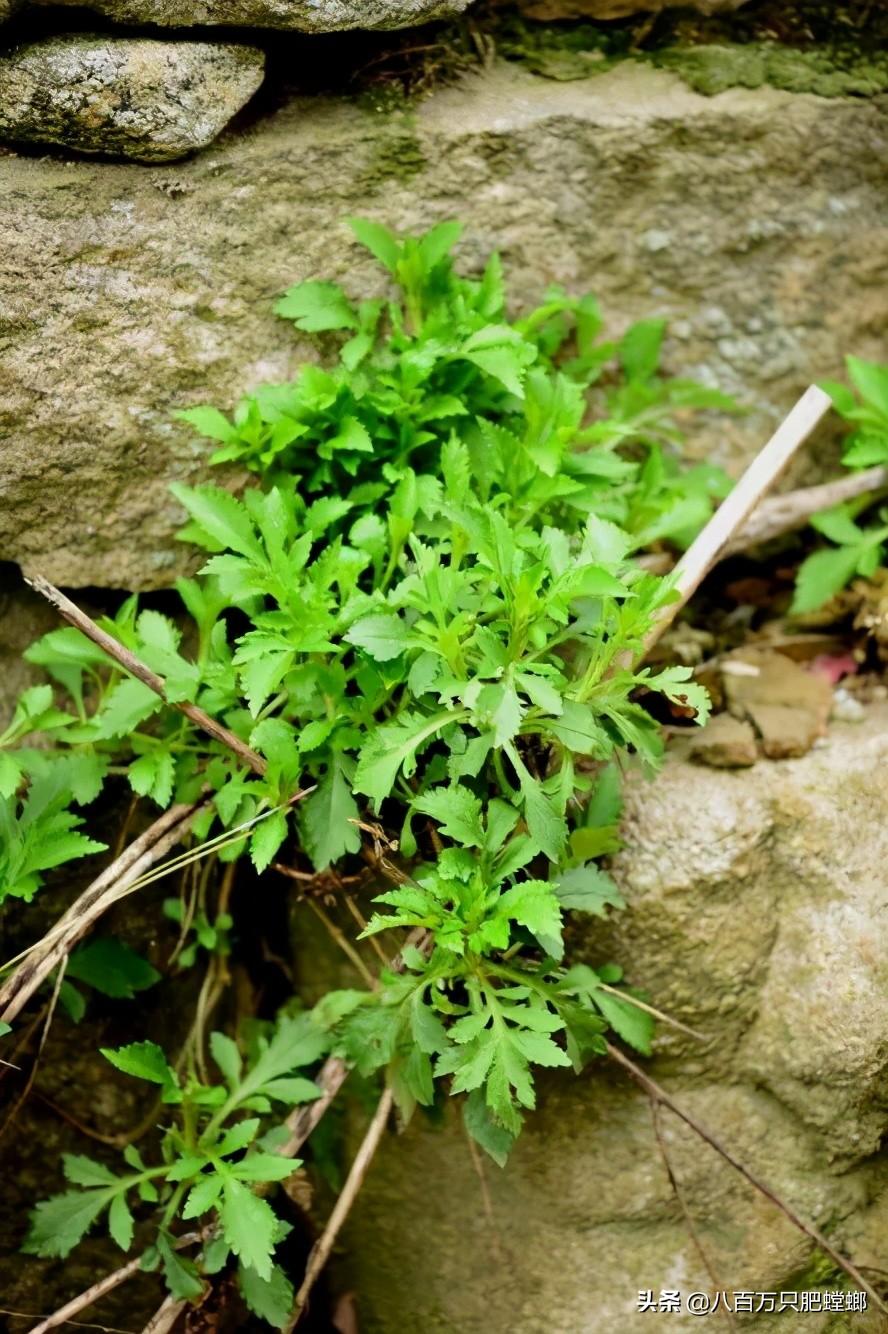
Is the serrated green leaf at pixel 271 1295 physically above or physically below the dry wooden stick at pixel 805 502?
below

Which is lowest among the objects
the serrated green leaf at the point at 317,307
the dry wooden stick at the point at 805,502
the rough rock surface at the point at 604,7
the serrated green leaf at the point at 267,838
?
the serrated green leaf at the point at 267,838

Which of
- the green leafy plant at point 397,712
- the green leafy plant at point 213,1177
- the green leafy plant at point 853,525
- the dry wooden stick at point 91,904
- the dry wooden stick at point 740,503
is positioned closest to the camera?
the green leafy plant at point 397,712

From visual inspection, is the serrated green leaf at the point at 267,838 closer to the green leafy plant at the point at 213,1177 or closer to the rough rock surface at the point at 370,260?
the green leafy plant at the point at 213,1177

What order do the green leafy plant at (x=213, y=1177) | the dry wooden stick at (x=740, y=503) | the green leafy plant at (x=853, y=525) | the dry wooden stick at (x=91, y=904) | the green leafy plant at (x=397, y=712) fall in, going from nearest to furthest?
the green leafy plant at (x=397, y=712) < the green leafy plant at (x=213, y=1177) < the dry wooden stick at (x=91, y=904) < the dry wooden stick at (x=740, y=503) < the green leafy plant at (x=853, y=525)

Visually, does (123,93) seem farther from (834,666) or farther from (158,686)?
(834,666)

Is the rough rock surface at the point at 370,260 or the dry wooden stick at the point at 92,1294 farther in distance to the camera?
the rough rock surface at the point at 370,260

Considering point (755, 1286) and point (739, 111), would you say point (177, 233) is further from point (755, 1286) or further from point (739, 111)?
point (755, 1286)

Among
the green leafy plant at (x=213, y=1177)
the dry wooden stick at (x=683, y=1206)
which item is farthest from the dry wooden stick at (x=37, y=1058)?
the dry wooden stick at (x=683, y=1206)
